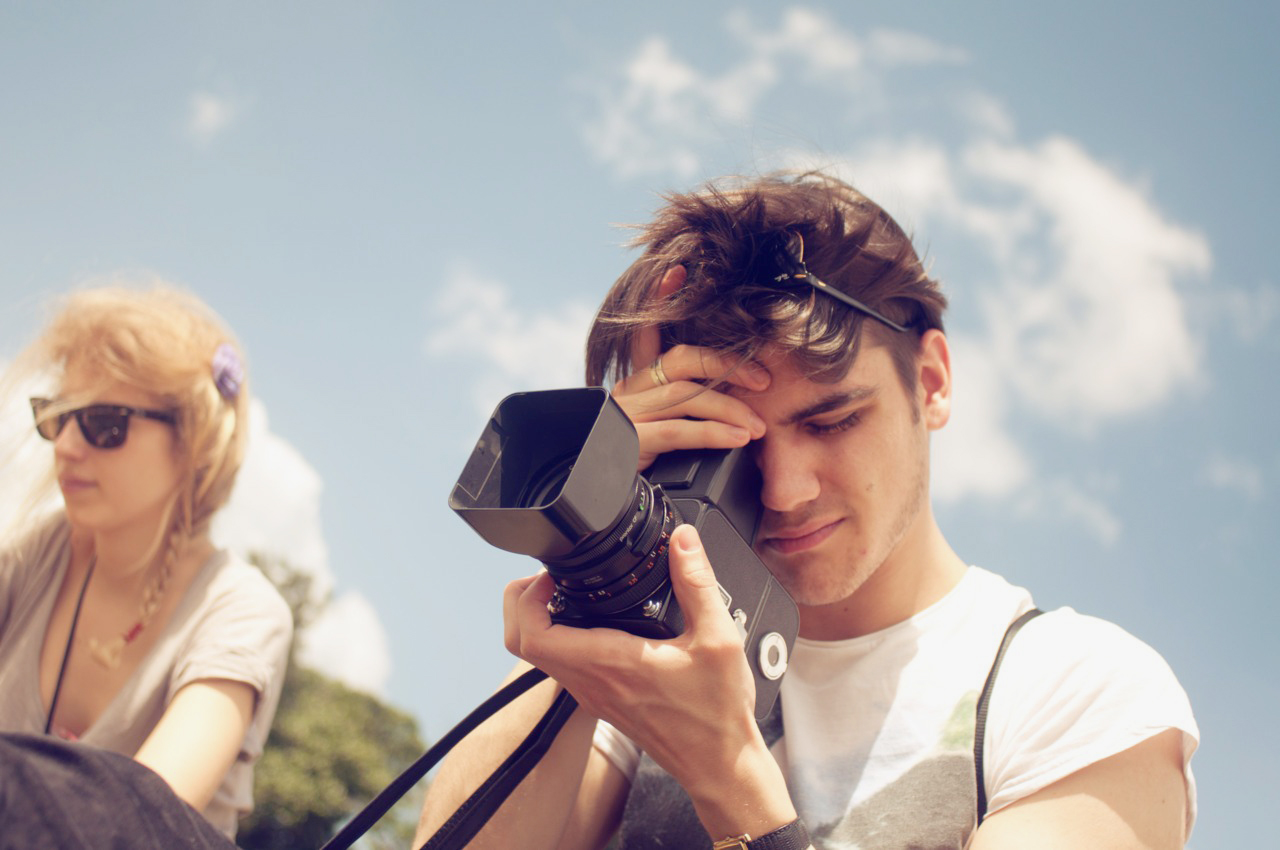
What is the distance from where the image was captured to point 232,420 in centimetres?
328

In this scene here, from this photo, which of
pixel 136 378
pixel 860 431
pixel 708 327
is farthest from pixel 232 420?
pixel 860 431

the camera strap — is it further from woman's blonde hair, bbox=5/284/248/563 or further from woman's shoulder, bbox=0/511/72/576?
woman's shoulder, bbox=0/511/72/576

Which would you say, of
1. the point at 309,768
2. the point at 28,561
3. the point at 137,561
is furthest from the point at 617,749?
the point at 309,768

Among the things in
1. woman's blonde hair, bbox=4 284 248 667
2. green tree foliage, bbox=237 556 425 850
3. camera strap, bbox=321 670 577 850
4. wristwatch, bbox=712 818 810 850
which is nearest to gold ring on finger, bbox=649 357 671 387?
camera strap, bbox=321 670 577 850

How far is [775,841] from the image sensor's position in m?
1.60

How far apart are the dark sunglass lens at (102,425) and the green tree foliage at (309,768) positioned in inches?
512

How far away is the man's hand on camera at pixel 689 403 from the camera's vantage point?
2.05 meters

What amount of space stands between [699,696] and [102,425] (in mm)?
2222

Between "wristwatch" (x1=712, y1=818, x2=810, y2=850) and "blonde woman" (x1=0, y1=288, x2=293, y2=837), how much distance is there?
161 cm

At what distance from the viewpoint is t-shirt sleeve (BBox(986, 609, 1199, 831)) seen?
1.78 m

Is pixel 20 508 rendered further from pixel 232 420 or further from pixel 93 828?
pixel 93 828

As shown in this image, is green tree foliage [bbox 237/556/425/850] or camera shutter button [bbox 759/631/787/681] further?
green tree foliage [bbox 237/556/425/850]

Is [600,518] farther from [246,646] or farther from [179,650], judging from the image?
[179,650]

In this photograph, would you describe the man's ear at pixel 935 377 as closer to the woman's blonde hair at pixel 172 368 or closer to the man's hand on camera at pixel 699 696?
the man's hand on camera at pixel 699 696
